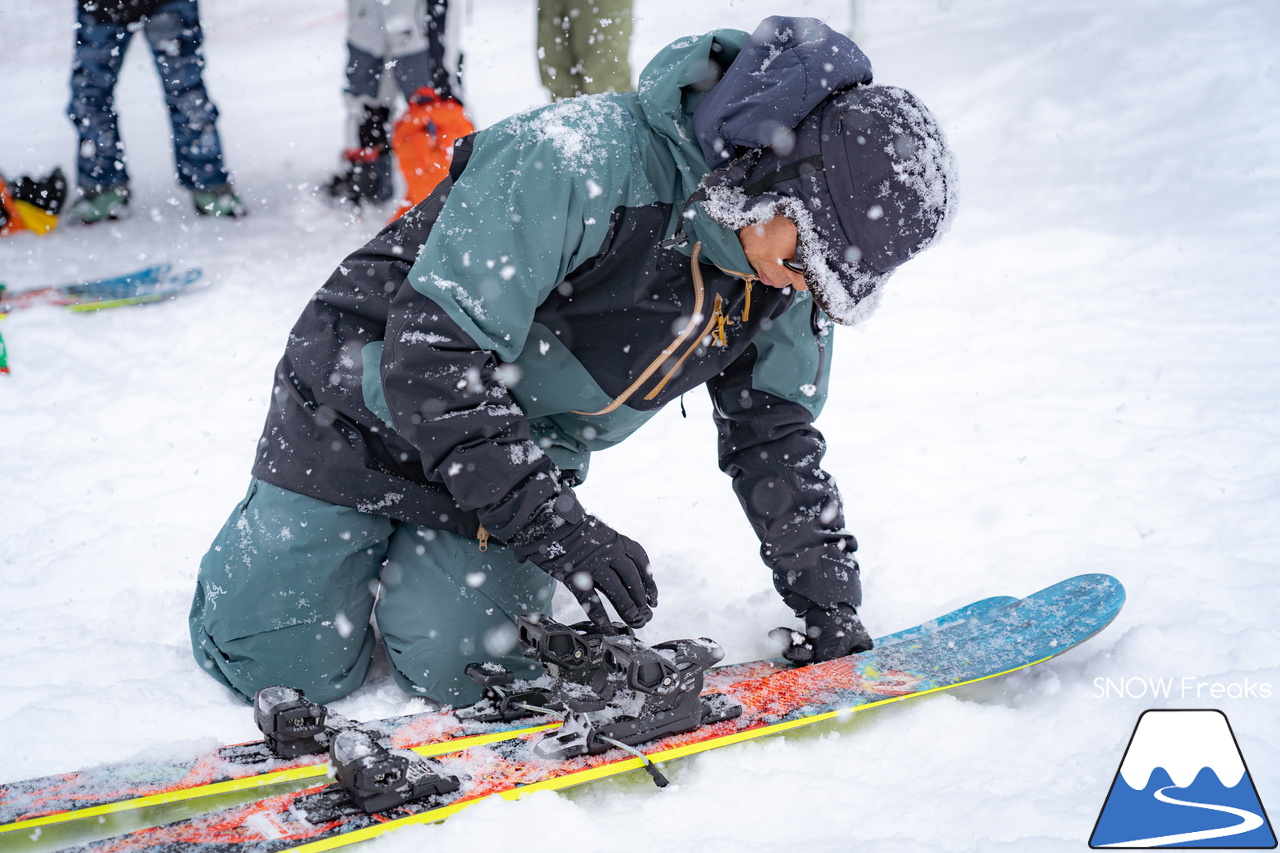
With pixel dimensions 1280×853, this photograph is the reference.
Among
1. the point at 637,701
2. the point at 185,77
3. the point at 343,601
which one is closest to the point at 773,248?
the point at 637,701

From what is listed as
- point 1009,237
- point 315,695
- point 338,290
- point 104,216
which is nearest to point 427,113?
point 104,216

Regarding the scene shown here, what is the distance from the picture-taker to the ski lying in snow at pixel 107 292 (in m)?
4.58

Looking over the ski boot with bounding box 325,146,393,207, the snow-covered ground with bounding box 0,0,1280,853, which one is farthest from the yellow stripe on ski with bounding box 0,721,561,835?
the ski boot with bounding box 325,146,393,207

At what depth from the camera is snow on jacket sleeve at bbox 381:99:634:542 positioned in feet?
5.54

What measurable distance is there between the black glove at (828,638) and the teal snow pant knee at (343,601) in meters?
0.62

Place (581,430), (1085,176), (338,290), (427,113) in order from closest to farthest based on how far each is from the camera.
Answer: (338,290) < (581,430) < (427,113) < (1085,176)

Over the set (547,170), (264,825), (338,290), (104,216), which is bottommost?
(104,216)

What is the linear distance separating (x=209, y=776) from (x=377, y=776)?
346mm

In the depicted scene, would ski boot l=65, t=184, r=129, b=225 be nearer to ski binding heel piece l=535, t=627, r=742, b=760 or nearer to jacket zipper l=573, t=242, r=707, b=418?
jacket zipper l=573, t=242, r=707, b=418

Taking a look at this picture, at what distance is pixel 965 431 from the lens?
3547 mm

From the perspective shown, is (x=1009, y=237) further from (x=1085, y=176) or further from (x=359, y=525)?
(x=359, y=525)

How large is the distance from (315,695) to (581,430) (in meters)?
0.81

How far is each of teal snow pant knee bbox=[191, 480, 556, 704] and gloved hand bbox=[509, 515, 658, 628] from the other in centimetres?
36

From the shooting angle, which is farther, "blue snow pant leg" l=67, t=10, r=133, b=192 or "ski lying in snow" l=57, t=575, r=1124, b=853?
"blue snow pant leg" l=67, t=10, r=133, b=192
